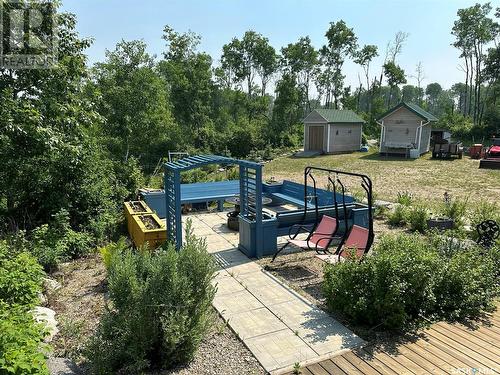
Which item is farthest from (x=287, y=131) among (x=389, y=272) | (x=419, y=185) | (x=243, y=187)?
(x=389, y=272)

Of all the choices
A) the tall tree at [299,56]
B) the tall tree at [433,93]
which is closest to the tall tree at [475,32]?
the tall tree at [299,56]

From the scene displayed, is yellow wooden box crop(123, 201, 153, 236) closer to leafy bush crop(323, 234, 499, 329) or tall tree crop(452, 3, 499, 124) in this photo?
leafy bush crop(323, 234, 499, 329)

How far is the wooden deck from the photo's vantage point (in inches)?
124

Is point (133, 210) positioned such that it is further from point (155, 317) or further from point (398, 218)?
point (398, 218)

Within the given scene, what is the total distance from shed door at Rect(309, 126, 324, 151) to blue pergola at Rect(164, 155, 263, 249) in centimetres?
2102

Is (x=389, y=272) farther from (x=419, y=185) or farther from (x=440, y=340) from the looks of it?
(x=419, y=185)

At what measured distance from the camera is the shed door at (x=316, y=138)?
2686 cm

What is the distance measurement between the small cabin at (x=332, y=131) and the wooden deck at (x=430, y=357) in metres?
23.2

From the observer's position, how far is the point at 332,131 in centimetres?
2622

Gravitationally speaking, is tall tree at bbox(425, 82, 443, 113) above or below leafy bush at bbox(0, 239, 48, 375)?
above

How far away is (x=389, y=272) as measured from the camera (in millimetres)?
3902

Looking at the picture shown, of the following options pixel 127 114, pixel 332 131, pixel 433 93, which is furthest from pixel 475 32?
pixel 433 93

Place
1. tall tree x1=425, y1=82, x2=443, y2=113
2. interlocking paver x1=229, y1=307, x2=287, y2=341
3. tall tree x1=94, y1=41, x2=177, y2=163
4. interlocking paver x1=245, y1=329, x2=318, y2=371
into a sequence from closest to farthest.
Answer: interlocking paver x1=245, y1=329, x2=318, y2=371
interlocking paver x1=229, y1=307, x2=287, y2=341
tall tree x1=94, y1=41, x2=177, y2=163
tall tree x1=425, y1=82, x2=443, y2=113

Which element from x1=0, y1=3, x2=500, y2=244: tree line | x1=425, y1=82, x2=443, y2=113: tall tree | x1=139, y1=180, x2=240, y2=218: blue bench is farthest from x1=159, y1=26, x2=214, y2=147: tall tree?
x1=425, y1=82, x2=443, y2=113: tall tree
